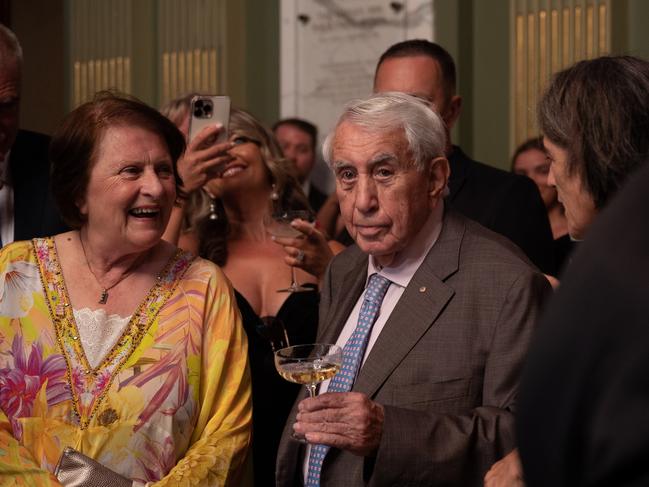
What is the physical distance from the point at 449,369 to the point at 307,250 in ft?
4.08

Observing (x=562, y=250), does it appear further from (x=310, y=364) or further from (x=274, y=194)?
(x=310, y=364)

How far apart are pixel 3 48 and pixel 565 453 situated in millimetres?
2913

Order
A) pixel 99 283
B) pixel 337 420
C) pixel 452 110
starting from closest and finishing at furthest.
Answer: pixel 337 420 → pixel 99 283 → pixel 452 110

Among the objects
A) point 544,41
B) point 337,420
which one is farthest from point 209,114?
point 544,41

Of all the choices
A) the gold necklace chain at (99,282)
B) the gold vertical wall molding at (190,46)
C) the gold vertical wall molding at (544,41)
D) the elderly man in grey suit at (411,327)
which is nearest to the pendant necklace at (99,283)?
the gold necklace chain at (99,282)

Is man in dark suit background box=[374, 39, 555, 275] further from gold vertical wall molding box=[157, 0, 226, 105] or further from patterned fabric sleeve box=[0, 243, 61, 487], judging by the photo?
gold vertical wall molding box=[157, 0, 226, 105]

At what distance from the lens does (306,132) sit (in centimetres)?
652

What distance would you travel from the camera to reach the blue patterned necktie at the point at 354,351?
8.39 feet

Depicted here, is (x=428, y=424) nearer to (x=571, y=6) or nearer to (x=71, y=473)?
(x=71, y=473)

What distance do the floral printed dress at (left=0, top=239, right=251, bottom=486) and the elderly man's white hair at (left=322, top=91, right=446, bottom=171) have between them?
2.01 feet

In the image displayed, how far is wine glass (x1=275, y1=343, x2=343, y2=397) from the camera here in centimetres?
231

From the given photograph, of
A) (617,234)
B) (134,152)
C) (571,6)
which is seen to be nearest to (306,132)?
(571,6)

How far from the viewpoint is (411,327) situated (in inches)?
98.7

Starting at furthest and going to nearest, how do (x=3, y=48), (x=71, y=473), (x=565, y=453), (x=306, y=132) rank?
(x=306, y=132) < (x=3, y=48) < (x=71, y=473) < (x=565, y=453)
